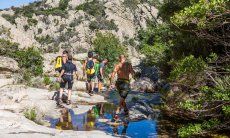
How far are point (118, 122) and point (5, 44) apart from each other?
18511mm

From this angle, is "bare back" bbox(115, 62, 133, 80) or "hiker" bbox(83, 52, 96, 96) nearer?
"bare back" bbox(115, 62, 133, 80)

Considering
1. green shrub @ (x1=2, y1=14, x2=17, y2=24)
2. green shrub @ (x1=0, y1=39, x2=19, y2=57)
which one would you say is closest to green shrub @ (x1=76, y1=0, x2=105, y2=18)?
green shrub @ (x1=2, y1=14, x2=17, y2=24)

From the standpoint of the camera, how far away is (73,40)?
7056 centimetres

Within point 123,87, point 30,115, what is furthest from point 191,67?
point 30,115

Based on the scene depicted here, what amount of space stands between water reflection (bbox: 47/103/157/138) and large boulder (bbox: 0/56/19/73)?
11342 mm

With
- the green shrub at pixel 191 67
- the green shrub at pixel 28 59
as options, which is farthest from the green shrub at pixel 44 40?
the green shrub at pixel 191 67

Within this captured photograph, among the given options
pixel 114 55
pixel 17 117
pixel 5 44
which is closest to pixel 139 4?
pixel 114 55

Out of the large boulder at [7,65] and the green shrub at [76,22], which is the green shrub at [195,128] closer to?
the large boulder at [7,65]

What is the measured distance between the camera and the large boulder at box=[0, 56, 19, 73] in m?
26.6

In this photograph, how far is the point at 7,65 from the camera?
26547 mm

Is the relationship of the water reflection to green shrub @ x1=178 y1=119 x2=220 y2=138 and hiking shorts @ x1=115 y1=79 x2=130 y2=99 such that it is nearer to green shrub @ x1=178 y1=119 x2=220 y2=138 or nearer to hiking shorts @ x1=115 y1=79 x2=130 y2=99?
hiking shorts @ x1=115 y1=79 x2=130 y2=99

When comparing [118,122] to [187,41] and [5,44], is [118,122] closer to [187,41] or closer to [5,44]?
[187,41]

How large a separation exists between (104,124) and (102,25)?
62.7 metres

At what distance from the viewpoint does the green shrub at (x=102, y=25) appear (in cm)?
7494
